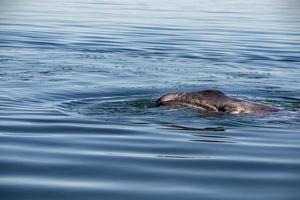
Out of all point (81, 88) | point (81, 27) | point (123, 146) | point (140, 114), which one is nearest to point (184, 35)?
point (81, 27)

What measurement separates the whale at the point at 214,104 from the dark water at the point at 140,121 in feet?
0.94

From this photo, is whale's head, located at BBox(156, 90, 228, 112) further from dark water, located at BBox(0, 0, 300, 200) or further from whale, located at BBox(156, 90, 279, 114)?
dark water, located at BBox(0, 0, 300, 200)

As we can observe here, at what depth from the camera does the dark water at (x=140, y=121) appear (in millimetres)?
7680

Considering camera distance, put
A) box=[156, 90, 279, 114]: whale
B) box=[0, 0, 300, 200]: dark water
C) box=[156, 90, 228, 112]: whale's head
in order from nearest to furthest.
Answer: box=[0, 0, 300, 200]: dark water → box=[156, 90, 279, 114]: whale → box=[156, 90, 228, 112]: whale's head

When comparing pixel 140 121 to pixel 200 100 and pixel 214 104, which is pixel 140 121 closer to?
pixel 200 100

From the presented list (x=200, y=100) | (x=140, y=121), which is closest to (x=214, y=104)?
(x=200, y=100)

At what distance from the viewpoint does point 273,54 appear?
74.9ft

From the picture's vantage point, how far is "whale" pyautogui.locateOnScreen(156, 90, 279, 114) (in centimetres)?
1190

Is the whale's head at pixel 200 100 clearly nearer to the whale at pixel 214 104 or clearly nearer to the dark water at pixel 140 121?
the whale at pixel 214 104

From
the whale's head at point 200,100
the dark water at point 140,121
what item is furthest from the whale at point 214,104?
the dark water at point 140,121

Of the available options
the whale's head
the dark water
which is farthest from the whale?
the dark water

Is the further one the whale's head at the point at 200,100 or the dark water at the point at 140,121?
the whale's head at the point at 200,100

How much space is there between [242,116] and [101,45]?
1299 cm

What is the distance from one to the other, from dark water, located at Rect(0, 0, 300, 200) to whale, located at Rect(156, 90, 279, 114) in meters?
0.29
